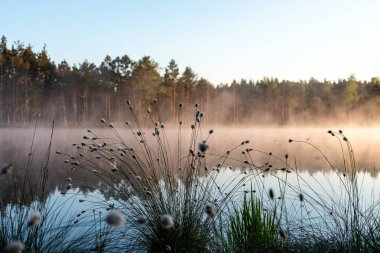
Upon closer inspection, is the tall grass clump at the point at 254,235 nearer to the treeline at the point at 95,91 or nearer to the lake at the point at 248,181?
the lake at the point at 248,181

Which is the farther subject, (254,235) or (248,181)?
(248,181)

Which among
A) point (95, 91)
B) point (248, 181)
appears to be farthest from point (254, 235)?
point (95, 91)

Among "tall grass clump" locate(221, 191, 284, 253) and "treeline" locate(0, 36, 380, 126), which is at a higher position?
"treeline" locate(0, 36, 380, 126)

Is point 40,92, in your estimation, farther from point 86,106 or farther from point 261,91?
point 261,91

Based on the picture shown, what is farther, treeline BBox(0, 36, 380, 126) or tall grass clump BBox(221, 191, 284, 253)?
treeline BBox(0, 36, 380, 126)

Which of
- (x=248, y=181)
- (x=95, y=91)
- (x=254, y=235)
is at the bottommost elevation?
(x=248, y=181)

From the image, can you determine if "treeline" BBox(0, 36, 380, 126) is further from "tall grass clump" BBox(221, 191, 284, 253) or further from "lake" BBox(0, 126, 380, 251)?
"tall grass clump" BBox(221, 191, 284, 253)

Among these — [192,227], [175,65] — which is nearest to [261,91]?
[175,65]

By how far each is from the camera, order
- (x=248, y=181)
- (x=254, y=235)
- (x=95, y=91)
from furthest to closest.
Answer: (x=95, y=91)
(x=248, y=181)
(x=254, y=235)

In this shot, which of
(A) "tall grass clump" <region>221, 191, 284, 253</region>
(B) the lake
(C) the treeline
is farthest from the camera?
(C) the treeline

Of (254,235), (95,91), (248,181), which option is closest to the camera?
(254,235)

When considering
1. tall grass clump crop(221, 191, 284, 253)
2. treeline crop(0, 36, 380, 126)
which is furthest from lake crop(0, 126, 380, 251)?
treeline crop(0, 36, 380, 126)

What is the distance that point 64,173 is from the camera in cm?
1015

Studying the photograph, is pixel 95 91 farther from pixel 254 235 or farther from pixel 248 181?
pixel 254 235
